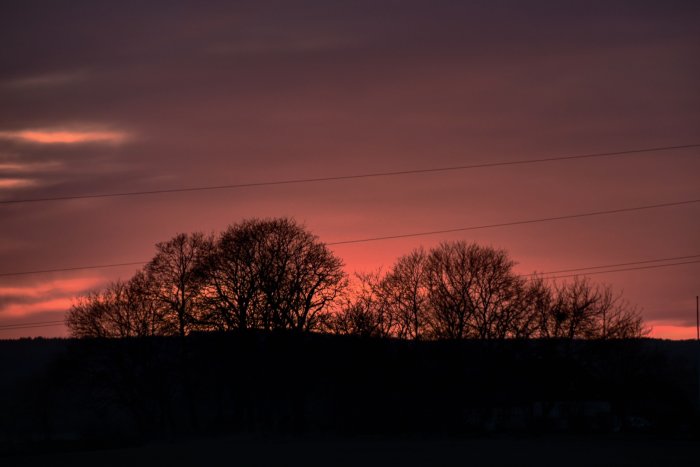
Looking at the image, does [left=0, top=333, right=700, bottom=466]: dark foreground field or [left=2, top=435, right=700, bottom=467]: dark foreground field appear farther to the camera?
[left=0, top=333, right=700, bottom=466]: dark foreground field

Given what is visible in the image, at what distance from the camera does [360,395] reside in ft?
205

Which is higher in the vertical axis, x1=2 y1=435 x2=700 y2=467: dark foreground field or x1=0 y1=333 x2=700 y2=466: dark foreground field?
x1=0 y1=333 x2=700 y2=466: dark foreground field

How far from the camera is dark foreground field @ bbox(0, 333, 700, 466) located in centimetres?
5809

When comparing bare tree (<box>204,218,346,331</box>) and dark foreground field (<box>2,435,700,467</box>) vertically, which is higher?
bare tree (<box>204,218,346,331</box>)

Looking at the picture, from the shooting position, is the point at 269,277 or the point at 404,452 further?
the point at 269,277

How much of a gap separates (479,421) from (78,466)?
29.5m

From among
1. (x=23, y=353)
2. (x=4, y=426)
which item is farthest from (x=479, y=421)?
(x=23, y=353)

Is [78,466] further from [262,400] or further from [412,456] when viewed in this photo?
[262,400]

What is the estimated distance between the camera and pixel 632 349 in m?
75.6

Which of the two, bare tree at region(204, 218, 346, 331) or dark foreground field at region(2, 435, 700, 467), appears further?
bare tree at region(204, 218, 346, 331)

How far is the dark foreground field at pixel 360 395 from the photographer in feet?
191

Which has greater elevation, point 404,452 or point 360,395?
point 360,395

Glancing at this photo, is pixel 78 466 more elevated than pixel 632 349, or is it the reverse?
pixel 632 349

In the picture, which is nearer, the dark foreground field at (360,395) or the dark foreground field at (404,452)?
the dark foreground field at (404,452)
